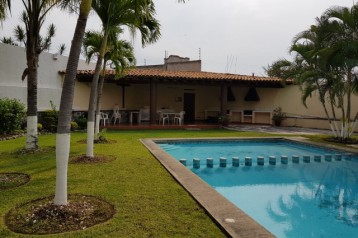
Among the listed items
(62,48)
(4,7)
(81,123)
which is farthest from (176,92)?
(4,7)

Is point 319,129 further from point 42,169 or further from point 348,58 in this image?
point 42,169

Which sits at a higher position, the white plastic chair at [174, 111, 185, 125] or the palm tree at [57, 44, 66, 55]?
the palm tree at [57, 44, 66, 55]

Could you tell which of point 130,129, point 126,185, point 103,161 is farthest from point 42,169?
point 130,129

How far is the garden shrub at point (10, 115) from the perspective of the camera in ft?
39.2

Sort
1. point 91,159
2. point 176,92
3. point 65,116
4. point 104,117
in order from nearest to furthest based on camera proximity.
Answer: point 65,116 → point 91,159 → point 104,117 → point 176,92

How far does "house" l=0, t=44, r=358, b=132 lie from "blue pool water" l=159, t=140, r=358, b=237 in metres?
7.26

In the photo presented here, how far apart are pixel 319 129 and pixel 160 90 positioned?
11.1m

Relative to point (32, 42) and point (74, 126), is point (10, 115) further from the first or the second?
point (32, 42)

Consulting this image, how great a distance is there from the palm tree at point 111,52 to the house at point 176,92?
13.9ft

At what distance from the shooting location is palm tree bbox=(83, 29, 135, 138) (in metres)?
9.91

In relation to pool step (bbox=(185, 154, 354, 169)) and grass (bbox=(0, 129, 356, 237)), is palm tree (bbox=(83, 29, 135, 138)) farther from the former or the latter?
pool step (bbox=(185, 154, 354, 169))

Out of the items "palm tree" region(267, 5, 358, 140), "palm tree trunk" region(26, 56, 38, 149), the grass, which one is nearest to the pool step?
the grass

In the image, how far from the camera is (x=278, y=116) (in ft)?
67.4

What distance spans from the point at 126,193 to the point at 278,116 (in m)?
17.1
